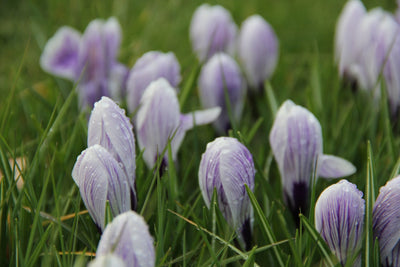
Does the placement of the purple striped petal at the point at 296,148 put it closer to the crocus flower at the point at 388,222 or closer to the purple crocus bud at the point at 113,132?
the crocus flower at the point at 388,222

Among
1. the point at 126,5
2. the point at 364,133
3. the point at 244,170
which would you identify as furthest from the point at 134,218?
the point at 126,5

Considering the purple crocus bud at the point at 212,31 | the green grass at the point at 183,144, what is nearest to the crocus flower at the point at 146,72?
the green grass at the point at 183,144

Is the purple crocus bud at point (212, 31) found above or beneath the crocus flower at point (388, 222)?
above

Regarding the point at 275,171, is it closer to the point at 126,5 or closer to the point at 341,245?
the point at 341,245

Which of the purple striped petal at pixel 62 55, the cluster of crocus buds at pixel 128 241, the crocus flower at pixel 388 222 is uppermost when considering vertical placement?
the purple striped petal at pixel 62 55

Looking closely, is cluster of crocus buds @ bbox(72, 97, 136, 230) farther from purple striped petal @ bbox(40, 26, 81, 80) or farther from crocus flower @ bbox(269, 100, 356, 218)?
purple striped petal @ bbox(40, 26, 81, 80)

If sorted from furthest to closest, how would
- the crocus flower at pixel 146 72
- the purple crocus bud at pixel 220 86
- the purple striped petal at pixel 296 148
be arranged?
1. the purple crocus bud at pixel 220 86
2. the crocus flower at pixel 146 72
3. the purple striped petal at pixel 296 148
